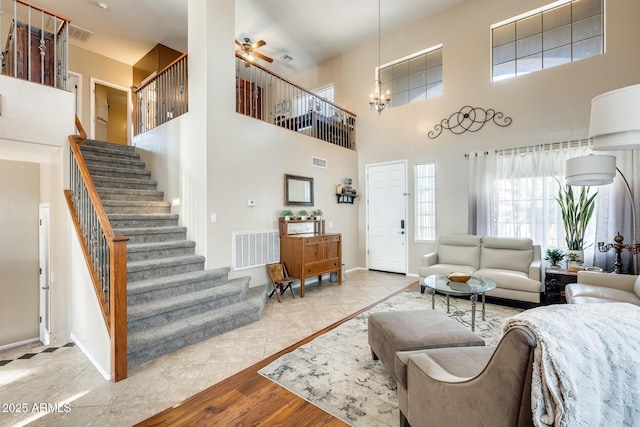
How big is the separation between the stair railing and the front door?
100 cm

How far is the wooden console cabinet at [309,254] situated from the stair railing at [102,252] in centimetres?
259

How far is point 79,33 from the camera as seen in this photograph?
5914 millimetres

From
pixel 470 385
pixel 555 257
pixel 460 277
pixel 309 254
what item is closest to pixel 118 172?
pixel 309 254

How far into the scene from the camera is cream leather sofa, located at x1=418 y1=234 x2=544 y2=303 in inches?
150

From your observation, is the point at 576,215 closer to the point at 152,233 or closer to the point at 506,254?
the point at 506,254

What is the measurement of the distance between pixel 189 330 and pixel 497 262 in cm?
442

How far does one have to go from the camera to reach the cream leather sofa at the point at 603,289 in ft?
9.03

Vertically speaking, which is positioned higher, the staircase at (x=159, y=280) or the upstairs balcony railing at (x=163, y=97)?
the upstairs balcony railing at (x=163, y=97)

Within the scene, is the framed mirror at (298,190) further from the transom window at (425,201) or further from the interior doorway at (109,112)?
the interior doorway at (109,112)

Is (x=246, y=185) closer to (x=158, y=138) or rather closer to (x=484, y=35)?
(x=158, y=138)

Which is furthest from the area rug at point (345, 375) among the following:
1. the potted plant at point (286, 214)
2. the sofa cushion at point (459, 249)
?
the potted plant at point (286, 214)

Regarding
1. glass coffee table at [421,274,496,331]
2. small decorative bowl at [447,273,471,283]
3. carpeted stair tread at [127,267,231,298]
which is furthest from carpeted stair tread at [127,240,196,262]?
small decorative bowl at [447,273,471,283]

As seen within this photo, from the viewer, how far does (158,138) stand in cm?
500

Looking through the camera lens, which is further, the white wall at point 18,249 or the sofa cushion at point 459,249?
the sofa cushion at point 459,249
